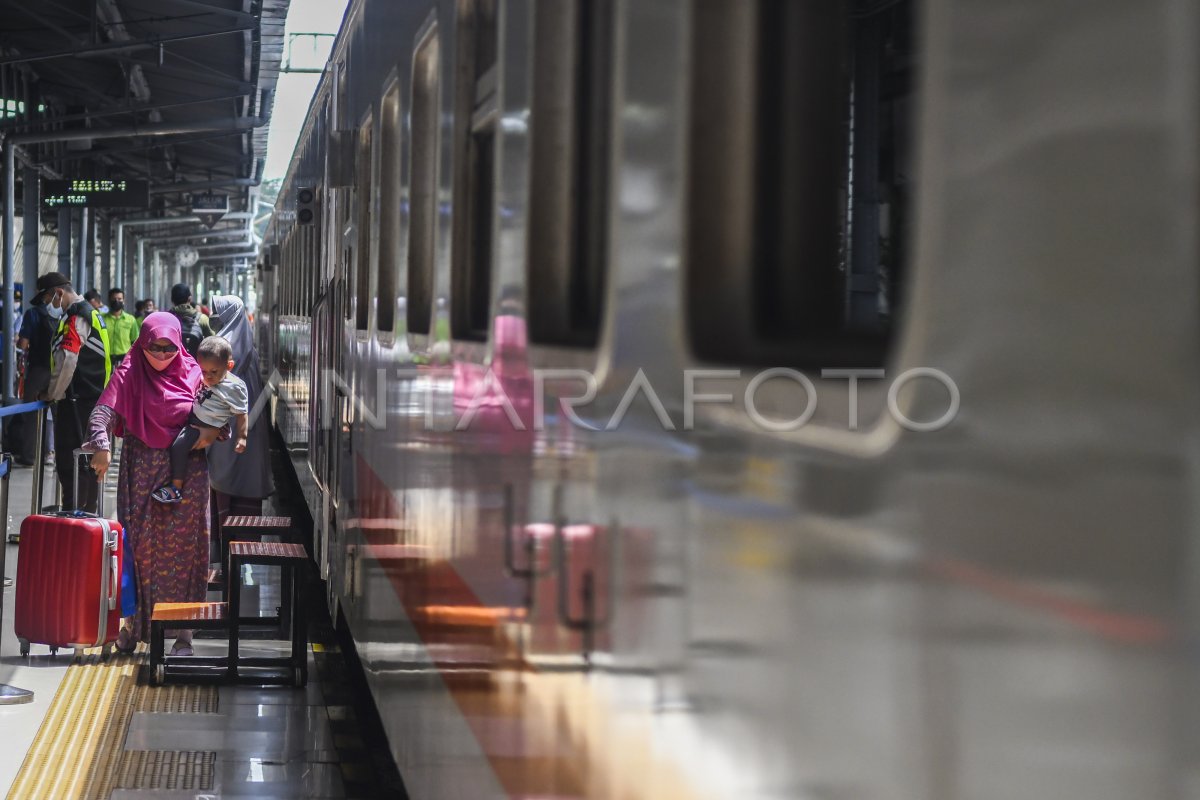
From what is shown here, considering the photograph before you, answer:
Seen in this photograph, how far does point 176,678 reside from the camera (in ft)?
23.4

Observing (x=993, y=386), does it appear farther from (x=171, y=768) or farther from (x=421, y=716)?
(x=171, y=768)

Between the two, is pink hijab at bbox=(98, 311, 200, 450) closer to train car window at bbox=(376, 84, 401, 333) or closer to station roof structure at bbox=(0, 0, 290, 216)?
train car window at bbox=(376, 84, 401, 333)

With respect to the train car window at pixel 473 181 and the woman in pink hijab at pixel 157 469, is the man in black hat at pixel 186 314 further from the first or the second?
the train car window at pixel 473 181

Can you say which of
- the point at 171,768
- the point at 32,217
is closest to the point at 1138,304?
the point at 171,768

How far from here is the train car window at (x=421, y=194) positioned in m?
3.92

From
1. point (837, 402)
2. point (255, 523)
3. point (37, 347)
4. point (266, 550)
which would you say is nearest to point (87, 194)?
point (37, 347)

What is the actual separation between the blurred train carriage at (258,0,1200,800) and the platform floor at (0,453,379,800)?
293 centimetres

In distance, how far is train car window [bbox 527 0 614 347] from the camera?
2.21 m

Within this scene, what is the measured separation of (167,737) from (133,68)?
47.4 feet

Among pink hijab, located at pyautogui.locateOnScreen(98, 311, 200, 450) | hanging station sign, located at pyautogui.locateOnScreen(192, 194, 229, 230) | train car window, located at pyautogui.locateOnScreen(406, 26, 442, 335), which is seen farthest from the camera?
hanging station sign, located at pyautogui.locateOnScreen(192, 194, 229, 230)

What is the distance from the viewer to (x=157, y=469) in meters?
7.42

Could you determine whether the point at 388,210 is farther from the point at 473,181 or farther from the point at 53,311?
the point at 53,311

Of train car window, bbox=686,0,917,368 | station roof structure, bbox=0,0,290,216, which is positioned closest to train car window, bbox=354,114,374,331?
train car window, bbox=686,0,917,368

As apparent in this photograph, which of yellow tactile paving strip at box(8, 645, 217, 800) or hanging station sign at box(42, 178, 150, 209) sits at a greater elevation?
hanging station sign at box(42, 178, 150, 209)
